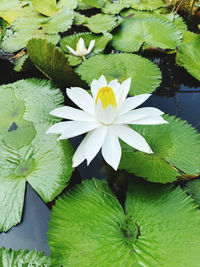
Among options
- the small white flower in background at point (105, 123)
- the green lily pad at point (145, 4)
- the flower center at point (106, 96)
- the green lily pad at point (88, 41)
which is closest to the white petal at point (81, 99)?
the small white flower in background at point (105, 123)

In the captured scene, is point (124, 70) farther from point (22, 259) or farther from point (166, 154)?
point (22, 259)

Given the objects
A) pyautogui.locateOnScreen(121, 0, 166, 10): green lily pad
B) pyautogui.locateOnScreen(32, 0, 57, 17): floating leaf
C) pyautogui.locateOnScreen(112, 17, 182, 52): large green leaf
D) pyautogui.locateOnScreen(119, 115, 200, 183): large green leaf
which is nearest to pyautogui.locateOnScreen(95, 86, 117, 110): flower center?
pyautogui.locateOnScreen(119, 115, 200, 183): large green leaf

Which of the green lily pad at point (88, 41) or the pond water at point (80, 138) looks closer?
the pond water at point (80, 138)

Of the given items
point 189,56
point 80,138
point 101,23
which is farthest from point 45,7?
point 80,138

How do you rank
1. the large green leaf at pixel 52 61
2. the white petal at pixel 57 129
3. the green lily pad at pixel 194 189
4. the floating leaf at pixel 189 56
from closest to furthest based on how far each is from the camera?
the white petal at pixel 57 129 → the green lily pad at pixel 194 189 → the large green leaf at pixel 52 61 → the floating leaf at pixel 189 56

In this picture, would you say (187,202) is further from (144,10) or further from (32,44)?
(144,10)

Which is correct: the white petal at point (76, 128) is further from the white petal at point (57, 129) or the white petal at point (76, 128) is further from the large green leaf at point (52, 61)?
the large green leaf at point (52, 61)
